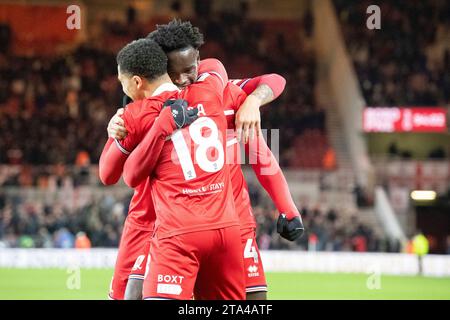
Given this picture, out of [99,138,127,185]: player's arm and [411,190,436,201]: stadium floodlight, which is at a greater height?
[99,138,127,185]: player's arm

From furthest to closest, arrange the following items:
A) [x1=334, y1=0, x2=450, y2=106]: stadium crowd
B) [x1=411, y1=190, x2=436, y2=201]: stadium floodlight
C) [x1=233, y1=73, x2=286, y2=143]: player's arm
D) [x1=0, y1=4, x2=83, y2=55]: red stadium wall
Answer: [x1=0, y1=4, x2=83, y2=55]: red stadium wall < [x1=334, y1=0, x2=450, y2=106]: stadium crowd < [x1=411, y1=190, x2=436, y2=201]: stadium floodlight < [x1=233, y1=73, x2=286, y2=143]: player's arm

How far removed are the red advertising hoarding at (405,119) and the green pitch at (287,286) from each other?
24.9 feet

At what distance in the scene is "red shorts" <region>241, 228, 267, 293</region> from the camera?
6035mm

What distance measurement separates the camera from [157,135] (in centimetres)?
499

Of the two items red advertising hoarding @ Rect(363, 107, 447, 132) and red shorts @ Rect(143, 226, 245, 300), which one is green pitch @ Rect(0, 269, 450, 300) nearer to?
red advertising hoarding @ Rect(363, 107, 447, 132)

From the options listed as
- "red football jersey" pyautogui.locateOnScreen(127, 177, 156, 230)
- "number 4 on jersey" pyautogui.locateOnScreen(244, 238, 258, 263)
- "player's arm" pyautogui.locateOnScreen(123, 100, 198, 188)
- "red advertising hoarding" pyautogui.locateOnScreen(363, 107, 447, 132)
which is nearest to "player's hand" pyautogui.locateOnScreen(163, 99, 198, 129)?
"player's arm" pyautogui.locateOnScreen(123, 100, 198, 188)

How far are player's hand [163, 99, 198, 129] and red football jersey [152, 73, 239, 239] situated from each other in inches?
1.8

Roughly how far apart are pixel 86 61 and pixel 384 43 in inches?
390

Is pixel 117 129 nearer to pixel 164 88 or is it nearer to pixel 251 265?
pixel 164 88

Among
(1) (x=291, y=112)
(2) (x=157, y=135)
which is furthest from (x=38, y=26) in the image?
(2) (x=157, y=135)

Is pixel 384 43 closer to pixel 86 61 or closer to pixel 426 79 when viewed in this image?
pixel 426 79

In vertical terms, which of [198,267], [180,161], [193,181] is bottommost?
[198,267]

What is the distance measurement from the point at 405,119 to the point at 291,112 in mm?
3544

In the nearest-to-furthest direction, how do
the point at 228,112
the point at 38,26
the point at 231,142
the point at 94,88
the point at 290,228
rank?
the point at 228,112 → the point at 231,142 → the point at 290,228 → the point at 94,88 → the point at 38,26
